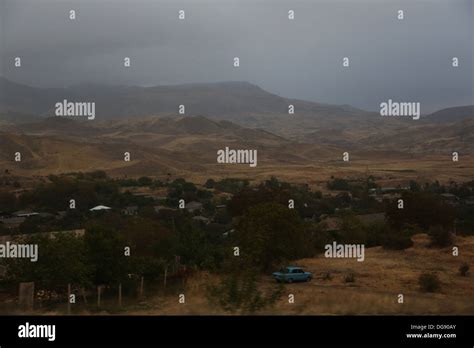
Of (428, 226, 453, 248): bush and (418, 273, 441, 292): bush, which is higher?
(428, 226, 453, 248): bush

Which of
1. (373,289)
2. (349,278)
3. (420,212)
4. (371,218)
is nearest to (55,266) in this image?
(373,289)

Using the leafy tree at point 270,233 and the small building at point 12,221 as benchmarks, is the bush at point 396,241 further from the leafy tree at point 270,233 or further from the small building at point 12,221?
the small building at point 12,221

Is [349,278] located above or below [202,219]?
below

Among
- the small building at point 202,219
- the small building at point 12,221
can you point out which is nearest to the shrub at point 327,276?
the small building at point 202,219

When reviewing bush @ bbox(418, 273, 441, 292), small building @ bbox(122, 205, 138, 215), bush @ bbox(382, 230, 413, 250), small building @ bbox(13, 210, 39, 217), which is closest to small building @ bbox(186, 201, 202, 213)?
small building @ bbox(122, 205, 138, 215)

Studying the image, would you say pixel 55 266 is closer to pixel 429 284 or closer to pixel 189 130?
pixel 429 284

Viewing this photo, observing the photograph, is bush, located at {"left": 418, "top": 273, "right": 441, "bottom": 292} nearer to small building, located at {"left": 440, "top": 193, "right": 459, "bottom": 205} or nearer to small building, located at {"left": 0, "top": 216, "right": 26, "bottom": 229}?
small building, located at {"left": 440, "top": 193, "right": 459, "bottom": 205}

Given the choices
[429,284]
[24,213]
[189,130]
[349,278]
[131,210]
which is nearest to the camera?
[429,284]

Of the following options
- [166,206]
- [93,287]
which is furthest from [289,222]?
[166,206]
